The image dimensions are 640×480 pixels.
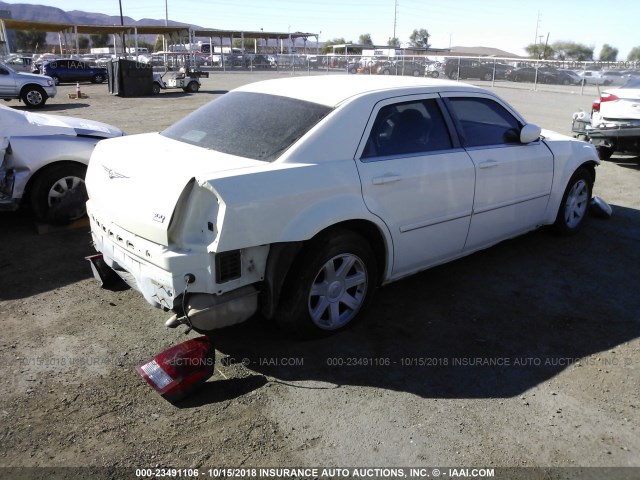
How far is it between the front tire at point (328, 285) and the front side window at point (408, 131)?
26.2 inches

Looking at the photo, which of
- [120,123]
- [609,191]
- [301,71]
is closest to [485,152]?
[609,191]

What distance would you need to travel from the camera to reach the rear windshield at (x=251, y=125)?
360cm

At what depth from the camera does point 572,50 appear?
8969cm

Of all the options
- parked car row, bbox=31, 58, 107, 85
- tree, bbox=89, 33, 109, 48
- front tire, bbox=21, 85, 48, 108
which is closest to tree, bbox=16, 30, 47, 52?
tree, bbox=89, 33, 109, 48

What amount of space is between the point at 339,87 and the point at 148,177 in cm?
157

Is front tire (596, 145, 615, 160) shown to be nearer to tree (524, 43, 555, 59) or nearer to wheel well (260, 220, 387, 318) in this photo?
wheel well (260, 220, 387, 318)

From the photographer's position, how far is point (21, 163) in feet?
18.6

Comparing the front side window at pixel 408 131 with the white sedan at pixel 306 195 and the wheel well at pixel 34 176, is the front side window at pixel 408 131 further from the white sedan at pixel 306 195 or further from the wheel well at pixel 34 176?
the wheel well at pixel 34 176

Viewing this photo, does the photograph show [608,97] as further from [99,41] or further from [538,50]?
[99,41]

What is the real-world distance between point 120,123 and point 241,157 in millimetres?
12164

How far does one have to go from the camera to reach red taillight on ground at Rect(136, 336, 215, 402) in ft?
10.3

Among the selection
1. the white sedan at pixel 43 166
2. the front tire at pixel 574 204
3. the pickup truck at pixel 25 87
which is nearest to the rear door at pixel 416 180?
the front tire at pixel 574 204

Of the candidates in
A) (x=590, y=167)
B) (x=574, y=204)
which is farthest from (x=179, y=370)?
(x=590, y=167)

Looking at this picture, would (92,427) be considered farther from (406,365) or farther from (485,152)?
(485,152)
